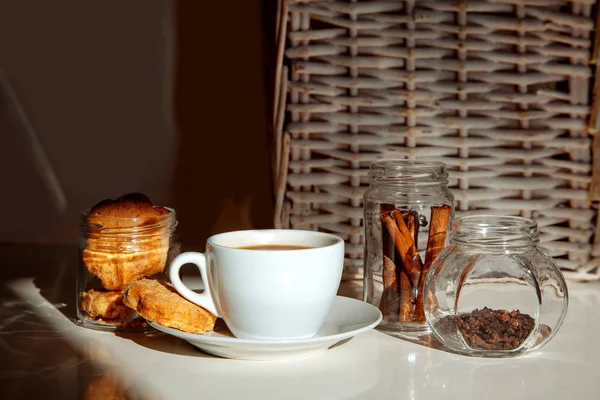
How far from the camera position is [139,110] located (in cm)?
144

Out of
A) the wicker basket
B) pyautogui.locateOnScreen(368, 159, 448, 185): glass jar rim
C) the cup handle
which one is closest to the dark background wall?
the wicker basket

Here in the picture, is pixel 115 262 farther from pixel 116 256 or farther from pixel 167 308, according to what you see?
pixel 167 308

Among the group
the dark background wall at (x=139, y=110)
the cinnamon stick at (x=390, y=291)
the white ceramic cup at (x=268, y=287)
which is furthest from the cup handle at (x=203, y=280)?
the dark background wall at (x=139, y=110)

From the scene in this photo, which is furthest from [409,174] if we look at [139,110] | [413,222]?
[139,110]

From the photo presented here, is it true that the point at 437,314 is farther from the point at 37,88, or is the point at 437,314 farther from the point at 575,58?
the point at 37,88

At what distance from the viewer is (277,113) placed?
1093 millimetres

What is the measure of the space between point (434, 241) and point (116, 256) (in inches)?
13.4

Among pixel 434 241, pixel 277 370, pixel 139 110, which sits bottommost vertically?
pixel 277 370

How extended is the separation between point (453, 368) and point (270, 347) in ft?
0.57

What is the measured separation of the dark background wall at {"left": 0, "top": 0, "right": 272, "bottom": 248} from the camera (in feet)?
4.66

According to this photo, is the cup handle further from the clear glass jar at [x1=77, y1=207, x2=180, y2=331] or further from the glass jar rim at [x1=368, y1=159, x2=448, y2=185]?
the glass jar rim at [x1=368, y1=159, x2=448, y2=185]

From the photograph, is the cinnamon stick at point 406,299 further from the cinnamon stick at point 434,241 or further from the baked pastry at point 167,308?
the baked pastry at point 167,308

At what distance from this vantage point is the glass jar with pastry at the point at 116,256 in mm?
945

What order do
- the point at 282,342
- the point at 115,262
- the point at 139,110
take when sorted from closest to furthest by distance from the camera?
the point at 282,342 < the point at 115,262 < the point at 139,110
